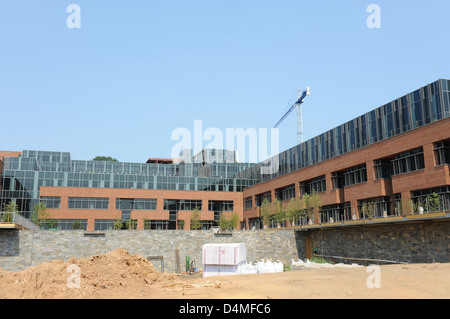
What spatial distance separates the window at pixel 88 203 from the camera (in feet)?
Answer: 236

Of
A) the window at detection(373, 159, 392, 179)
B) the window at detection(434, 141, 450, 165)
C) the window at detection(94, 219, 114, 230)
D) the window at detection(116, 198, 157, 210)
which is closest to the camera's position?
the window at detection(434, 141, 450, 165)

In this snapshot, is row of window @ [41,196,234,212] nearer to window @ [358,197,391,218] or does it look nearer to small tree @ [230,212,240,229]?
small tree @ [230,212,240,229]

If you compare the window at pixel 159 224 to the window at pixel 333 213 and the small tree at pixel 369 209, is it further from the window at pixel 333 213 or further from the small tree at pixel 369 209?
the small tree at pixel 369 209

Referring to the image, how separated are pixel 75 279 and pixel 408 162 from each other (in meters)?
34.8

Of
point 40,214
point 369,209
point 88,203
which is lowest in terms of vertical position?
point 369,209

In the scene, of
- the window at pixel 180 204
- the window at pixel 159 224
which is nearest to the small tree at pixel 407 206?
the window at pixel 180 204

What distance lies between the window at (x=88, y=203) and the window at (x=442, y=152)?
184ft

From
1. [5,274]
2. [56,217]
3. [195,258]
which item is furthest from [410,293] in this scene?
[56,217]

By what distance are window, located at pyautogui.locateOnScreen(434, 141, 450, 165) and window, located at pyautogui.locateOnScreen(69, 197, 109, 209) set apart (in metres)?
56.0

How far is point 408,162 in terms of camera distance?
40.0m

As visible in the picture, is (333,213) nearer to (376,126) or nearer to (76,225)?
(376,126)

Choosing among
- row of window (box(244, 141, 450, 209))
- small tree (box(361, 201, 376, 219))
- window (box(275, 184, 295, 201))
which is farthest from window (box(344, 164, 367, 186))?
window (box(275, 184, 295, 201))

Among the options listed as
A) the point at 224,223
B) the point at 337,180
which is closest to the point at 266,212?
the point at 224,223

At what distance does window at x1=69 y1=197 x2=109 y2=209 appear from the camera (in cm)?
7182
